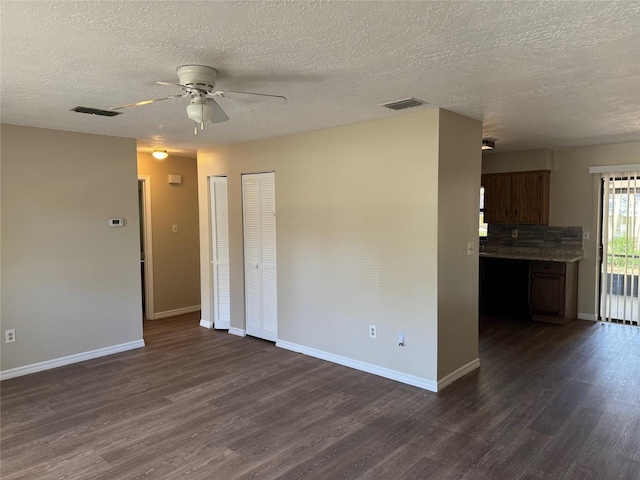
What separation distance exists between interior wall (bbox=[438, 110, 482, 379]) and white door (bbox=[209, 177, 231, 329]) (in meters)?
3.01

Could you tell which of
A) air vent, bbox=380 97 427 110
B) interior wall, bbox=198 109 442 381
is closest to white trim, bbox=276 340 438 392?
interior wall, bbox=198 109 442 381

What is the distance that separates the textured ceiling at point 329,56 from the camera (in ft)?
6.04

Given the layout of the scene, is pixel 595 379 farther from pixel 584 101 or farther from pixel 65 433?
pixel 65 433

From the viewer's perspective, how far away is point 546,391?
367cm

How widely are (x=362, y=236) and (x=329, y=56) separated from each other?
2063 mm

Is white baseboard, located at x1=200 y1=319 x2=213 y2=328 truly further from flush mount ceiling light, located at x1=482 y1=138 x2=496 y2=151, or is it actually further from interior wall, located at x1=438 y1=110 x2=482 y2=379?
flush mount ceiling light, located at x1=482 y1=138 x2=496 y2=151

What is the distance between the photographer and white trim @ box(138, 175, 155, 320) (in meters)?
6.23

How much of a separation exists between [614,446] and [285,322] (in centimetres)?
317

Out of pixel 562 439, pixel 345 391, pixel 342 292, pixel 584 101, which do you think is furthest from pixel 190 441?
pixel 584 101

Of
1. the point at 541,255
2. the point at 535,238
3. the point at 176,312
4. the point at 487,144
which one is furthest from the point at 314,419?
the point at 535,238

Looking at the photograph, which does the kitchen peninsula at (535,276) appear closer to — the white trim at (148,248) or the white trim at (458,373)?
the white trim at (458,373)

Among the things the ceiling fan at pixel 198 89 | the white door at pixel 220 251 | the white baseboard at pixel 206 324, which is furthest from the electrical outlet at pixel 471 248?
the white baseboard at pixel 206 324

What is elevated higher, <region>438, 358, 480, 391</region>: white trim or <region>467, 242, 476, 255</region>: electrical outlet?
<region>467, 242, 476, 255</region>: electrical outlet

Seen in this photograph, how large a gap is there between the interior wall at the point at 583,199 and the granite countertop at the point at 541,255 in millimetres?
244
